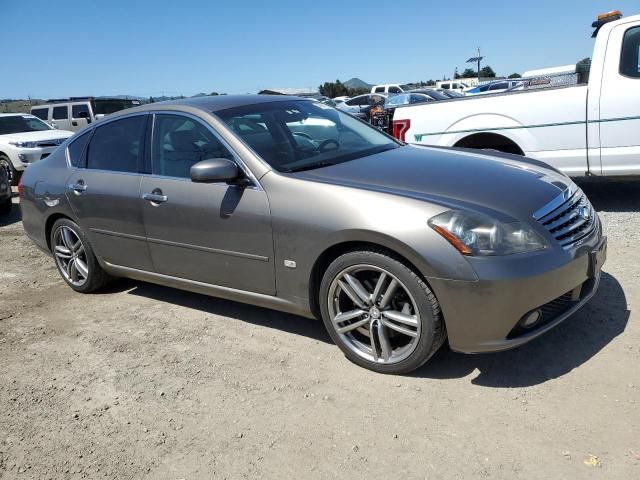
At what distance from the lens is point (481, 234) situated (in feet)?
9.53

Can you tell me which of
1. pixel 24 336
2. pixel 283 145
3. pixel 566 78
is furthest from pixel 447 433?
pixel 566 78

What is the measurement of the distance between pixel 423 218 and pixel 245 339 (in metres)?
1.65

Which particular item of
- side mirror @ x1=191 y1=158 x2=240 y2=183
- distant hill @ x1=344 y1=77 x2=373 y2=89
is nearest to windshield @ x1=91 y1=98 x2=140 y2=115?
side mirror @ x1=191 y1=158 x2=240 y2=183

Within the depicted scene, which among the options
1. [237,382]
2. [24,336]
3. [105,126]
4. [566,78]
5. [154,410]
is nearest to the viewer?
[154,410]

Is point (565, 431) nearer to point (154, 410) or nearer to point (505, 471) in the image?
point (505, 471)

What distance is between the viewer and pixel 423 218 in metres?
2.97

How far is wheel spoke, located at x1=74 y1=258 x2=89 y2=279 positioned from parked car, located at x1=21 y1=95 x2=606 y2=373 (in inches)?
8.2

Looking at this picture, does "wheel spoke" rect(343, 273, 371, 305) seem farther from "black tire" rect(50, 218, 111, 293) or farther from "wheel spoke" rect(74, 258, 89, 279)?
"wheel spoke" rect(74, 258, 89, 279)

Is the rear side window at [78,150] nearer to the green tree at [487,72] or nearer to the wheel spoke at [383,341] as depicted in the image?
the wheel spoke at [383,341]

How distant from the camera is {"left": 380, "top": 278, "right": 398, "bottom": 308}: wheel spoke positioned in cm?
314

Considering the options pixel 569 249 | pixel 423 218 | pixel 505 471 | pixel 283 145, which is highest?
pixel 283 145

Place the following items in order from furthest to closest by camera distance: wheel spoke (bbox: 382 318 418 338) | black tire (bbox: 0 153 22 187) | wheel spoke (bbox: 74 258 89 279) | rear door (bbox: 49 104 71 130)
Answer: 1. rear door (bbox: 49 104 71 130)
2. black tire (bbox: 0 153 22 187)
3. wheel spoke (bbox: 74 258 89 279)
4. wheel spoke (bbox: 382 318 418 338)

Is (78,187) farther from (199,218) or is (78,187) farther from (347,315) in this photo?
(347,315)

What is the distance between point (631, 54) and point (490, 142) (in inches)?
65.7
